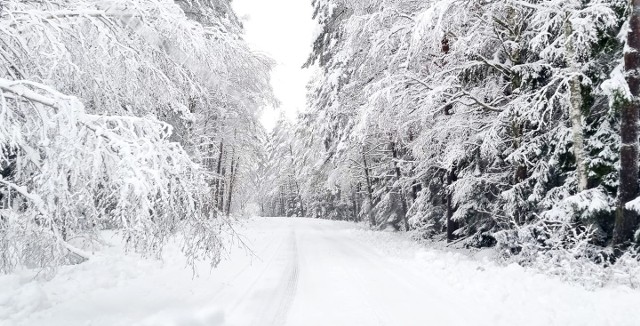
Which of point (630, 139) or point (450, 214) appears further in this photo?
point (450, 214)

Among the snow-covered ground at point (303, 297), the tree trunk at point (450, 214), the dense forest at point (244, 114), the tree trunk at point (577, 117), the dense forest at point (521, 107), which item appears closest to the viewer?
the dense forest at point (244, 114)

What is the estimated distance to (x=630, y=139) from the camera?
7.13m

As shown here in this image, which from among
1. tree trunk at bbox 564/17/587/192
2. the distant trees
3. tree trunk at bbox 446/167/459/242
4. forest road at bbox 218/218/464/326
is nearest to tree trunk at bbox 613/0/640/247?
tree trunk at bbox 564/17/587/192

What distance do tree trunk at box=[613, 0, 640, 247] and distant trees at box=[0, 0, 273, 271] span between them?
667 centimetres

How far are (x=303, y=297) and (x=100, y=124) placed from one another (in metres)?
4.53

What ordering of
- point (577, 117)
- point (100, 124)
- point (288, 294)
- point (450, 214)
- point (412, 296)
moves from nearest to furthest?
1. point (100, 124)
2. point (412, 296)
3. point (288, 294)
4. point (577, 117)
5. point (450, 214)

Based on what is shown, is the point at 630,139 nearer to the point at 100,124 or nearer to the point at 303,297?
the point at 303,297

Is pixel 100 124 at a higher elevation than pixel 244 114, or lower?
lower

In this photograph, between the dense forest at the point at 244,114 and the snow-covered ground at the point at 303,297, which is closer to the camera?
the dense forest at the point at 244,114

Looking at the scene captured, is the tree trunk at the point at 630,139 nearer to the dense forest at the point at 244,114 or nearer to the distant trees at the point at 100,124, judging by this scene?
the dense forest at the point at 244,114

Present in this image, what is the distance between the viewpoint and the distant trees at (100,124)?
151 inches

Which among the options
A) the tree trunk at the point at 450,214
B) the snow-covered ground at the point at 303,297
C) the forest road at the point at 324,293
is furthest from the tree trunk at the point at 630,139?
the tree trunk at the point at 450,214

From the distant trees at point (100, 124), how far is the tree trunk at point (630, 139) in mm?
6668

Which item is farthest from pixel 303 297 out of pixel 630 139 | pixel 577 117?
pixel 630 139
